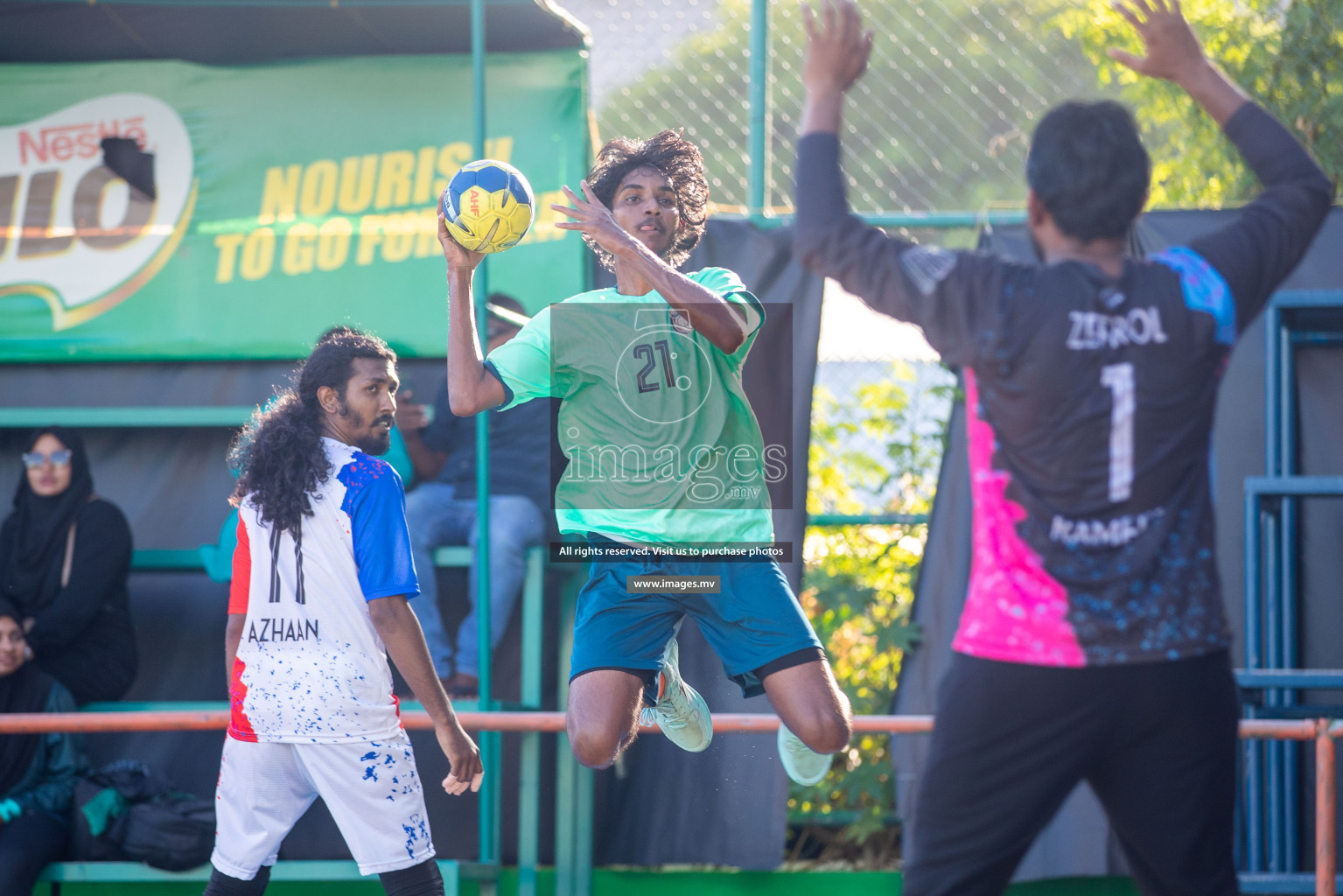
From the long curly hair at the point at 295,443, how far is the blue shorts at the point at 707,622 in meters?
0.87

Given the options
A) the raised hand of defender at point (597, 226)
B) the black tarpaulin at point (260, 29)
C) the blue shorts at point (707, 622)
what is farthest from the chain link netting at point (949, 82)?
the raised hand of defender at point (597, 226)

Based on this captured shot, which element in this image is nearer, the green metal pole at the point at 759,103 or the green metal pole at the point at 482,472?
the green metal pole at the point at 482,472

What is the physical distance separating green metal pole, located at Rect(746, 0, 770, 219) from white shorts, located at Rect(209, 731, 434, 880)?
10.0ft

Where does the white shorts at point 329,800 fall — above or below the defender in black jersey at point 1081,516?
below

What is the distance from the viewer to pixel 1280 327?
530cm

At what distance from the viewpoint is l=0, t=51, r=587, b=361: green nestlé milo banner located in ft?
21.0

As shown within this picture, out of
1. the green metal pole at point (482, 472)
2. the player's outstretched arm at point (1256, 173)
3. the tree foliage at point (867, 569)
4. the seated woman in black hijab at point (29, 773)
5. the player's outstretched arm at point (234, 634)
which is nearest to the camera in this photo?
the player's outstretched arm at point (1256, 173)

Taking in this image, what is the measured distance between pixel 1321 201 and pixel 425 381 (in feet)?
14.6

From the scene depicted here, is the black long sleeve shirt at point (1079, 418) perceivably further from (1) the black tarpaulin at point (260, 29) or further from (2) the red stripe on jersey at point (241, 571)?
(1) the black tarpaulin at point (260, 29)

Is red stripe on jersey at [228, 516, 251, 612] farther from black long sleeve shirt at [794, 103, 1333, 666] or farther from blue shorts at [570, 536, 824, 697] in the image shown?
black long sleeve shirt at [794, 103, 1333, 666]

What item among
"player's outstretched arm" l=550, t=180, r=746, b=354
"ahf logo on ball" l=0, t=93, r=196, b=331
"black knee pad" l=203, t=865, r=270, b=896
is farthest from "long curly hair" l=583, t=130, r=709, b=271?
"ahf logo on ball" l=0, t=93, r=196, b=331

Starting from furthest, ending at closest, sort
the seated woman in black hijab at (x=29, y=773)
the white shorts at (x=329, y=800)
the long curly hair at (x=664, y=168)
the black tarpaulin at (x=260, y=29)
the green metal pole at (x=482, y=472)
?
the black tarpaulin at (x=260, y=29) → the green metal pole at (x=482, y=472) → the seated woman in black hijab at (x=29, y=773) → the long curly hair at (x=664, y=168) → the white shorts at (x=329, y=800)

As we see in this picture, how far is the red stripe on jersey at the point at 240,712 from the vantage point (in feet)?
12.1

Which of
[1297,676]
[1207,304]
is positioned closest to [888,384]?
[1297,676]
